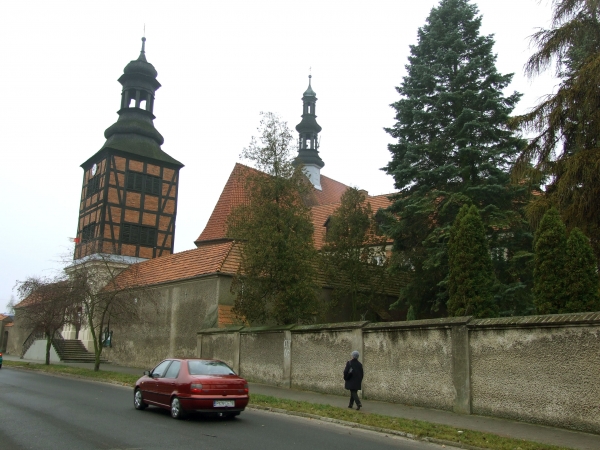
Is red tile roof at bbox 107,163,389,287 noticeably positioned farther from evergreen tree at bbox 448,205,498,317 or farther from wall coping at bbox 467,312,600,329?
wall coping at bbox 467,312,600,329

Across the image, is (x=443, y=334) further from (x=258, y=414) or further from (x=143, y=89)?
(x=143, y=89)

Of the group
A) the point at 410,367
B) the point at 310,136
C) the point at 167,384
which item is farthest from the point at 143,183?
the point at 410,367

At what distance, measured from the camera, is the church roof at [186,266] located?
24.7 metres

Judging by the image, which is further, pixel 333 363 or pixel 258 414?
pixel 333 363

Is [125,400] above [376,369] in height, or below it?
below

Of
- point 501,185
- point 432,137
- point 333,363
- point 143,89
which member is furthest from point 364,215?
point 143,89

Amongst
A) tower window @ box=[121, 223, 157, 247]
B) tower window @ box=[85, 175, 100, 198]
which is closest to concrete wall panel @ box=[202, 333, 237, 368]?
tower window @ box=[121, 223, 157, 247]

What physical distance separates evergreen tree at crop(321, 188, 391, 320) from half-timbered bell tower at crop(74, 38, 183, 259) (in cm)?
1805

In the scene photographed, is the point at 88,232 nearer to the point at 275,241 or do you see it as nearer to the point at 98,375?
the point at 98,375

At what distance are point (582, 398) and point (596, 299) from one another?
246 centimetres

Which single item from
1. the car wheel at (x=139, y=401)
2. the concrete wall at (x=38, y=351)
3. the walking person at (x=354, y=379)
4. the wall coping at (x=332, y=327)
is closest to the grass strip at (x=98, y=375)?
the concrete wall at (x=38, y=351)

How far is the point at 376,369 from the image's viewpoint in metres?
14.7

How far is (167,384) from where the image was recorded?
11.8 metres

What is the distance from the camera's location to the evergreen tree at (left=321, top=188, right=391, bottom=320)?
80.1 ft
